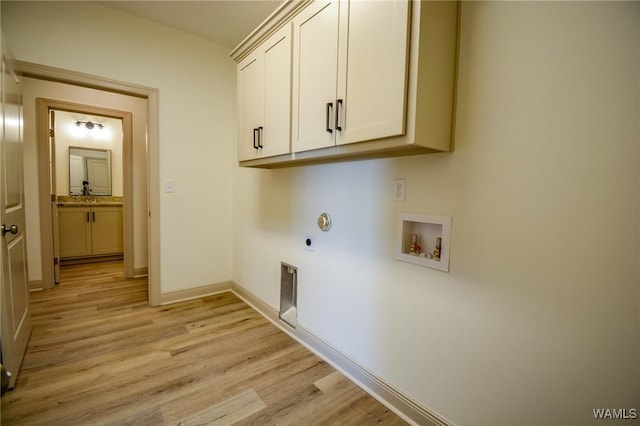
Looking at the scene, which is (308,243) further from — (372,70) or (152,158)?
(152,158)

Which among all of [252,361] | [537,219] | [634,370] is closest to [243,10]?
[537,219]

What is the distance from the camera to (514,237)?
107 centimetres

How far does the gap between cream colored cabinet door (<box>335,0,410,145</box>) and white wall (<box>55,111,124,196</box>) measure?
4724 millimetres

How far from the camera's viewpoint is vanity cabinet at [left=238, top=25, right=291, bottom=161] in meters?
1.68

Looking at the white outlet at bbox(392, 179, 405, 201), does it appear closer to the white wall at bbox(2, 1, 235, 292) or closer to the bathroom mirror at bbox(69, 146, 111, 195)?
the white wall at bbox(2, 1, 235, 292)

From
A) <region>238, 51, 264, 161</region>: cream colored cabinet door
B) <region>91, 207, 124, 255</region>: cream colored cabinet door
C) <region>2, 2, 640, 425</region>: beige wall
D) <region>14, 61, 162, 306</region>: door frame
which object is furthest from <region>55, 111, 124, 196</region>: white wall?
<region>238, 51, 264, 161</region>: cream colored cabinet door

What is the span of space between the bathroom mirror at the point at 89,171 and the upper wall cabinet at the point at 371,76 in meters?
4.69

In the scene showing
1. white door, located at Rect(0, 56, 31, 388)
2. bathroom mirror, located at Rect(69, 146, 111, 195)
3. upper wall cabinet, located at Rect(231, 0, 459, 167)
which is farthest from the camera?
bathroom mirror, located at Rect(69, 146, 111, 195)

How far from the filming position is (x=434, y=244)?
1.35 m

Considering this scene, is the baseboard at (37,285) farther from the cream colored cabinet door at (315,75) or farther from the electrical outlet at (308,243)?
A: the cream colored cabinet door at (315,75)

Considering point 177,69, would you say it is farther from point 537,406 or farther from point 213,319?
point 537,406

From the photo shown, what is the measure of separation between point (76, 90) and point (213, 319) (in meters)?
3.19

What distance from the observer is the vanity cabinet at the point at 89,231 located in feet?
13.5

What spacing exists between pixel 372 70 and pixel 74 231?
16.5ft
